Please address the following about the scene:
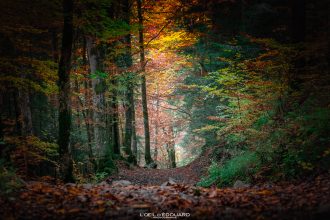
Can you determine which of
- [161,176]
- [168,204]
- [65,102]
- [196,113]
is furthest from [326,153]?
[196,113]

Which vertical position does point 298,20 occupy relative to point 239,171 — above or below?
above

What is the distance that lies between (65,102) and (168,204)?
206 inches

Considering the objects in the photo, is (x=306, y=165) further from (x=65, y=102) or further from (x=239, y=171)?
(x=65, y=102)

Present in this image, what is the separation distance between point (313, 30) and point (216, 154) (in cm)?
807

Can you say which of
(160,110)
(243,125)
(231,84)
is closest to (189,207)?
(243,125)

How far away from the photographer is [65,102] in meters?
9.11

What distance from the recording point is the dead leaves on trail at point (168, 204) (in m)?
4.62

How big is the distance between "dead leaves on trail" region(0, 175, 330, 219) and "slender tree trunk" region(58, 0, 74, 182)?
7.42 feet

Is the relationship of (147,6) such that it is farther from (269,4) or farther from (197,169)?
(197,169)

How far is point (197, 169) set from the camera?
1766 centimetres

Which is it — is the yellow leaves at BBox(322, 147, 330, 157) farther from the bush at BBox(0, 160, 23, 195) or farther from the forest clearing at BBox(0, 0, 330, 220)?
the bush at BBox(0, 160, 23, 195)

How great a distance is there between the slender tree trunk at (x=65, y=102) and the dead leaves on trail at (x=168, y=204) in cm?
226

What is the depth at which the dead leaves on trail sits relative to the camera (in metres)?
4.62

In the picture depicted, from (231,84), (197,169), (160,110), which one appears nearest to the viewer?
(231,84)
